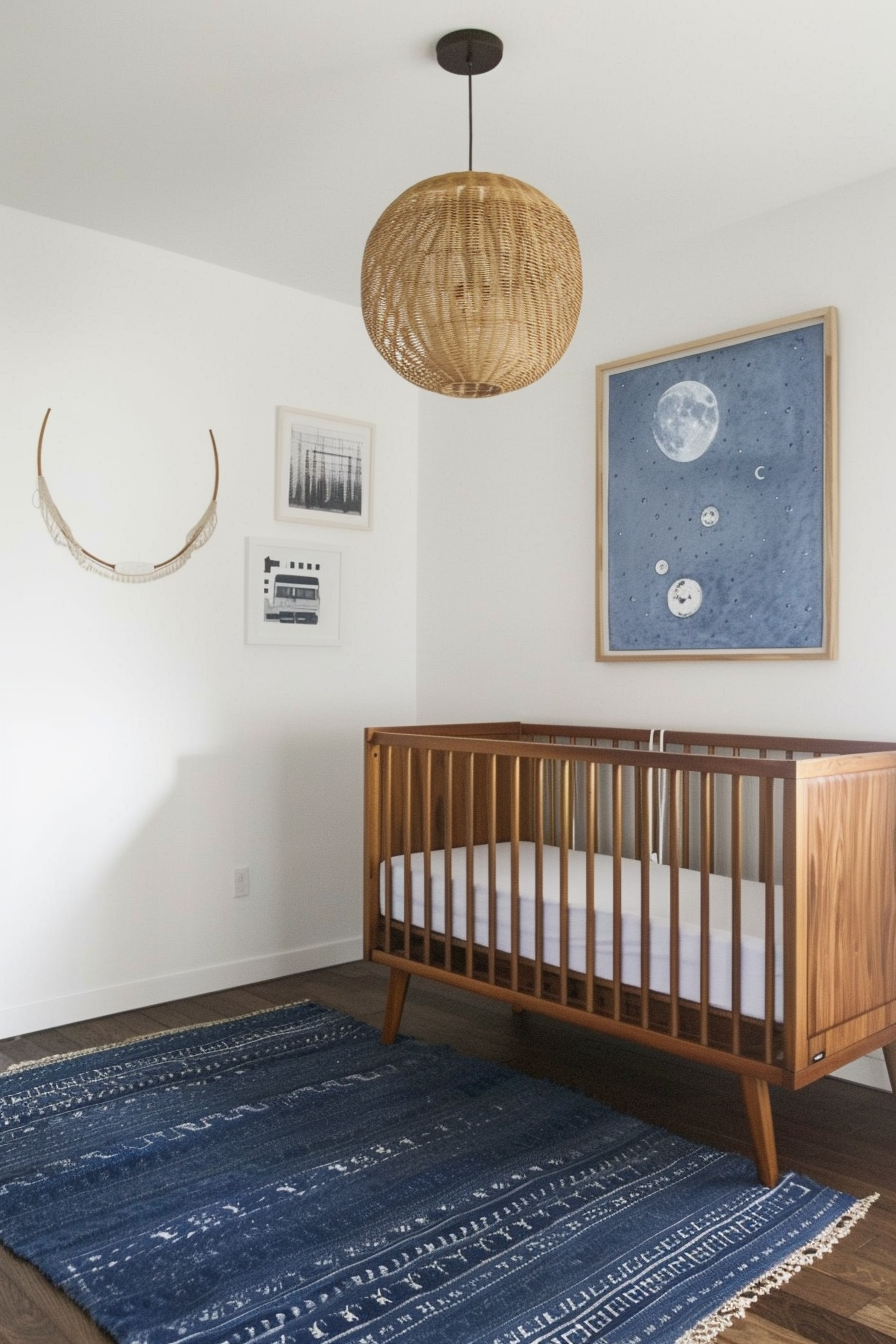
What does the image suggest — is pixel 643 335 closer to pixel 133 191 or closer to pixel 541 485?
pixel 541 485

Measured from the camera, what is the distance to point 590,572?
10.3ft

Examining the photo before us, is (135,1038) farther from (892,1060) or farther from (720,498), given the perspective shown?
(720,498)

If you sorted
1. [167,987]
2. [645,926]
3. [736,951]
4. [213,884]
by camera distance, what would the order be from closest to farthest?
[736,951] < [645,926] < [167,987] < [213,884]

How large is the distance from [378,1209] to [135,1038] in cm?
113

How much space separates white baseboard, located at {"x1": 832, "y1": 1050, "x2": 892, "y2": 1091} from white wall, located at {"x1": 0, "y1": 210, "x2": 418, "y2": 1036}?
1638mm

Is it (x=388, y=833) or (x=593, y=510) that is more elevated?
(x=593, y=510)

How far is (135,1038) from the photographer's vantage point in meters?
2.74

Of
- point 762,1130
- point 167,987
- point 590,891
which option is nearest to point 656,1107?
point 762,1130

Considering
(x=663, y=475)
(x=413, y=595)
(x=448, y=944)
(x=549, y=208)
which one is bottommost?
(x=448, y=944)

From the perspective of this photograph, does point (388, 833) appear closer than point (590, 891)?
No

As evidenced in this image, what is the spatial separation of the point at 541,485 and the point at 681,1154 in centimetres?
197

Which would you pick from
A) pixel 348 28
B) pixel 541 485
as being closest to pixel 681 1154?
pixel 541 485

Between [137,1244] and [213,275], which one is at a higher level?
[213,275]

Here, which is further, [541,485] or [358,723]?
[358,723]
